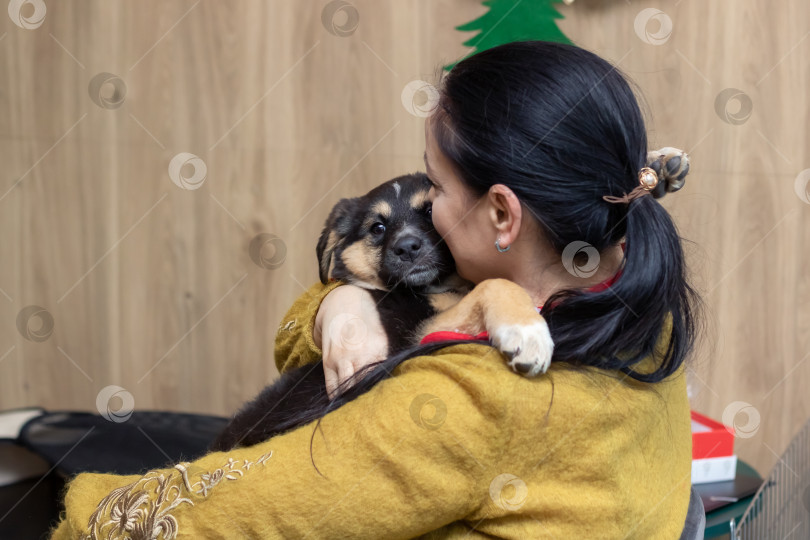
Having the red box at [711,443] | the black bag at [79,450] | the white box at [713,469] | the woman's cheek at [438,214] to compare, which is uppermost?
the woman's cheek at [438,214]

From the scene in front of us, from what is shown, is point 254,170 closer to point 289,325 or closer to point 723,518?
point 289,325

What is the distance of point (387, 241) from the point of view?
176 cm

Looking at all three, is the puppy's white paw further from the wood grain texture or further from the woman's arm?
the wood grain texture

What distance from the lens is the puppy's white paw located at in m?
1.05

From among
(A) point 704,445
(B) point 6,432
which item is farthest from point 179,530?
(A) point 704,445

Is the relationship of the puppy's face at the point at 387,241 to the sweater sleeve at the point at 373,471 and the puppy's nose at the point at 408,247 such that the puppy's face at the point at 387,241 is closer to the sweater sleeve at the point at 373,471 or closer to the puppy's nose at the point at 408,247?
the puppy's nose at the point at 408,247

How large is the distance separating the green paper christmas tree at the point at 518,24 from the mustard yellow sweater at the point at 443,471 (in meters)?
1.72

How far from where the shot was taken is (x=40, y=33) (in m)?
3.22

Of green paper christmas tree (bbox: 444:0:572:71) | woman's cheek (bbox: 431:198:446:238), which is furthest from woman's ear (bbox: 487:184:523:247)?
green paper christmas tree (bbox: 444:0:572:71)

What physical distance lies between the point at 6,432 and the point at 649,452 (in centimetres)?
168

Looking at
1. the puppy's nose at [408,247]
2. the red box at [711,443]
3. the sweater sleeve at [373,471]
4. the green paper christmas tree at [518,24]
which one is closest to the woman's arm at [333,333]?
the puppy's nose at [408,247]

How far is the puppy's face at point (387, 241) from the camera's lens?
5.41 feet

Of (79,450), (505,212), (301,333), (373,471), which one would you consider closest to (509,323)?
(505,212)

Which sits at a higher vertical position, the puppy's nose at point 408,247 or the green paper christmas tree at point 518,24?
the green paper christmas tree at point 518,24
